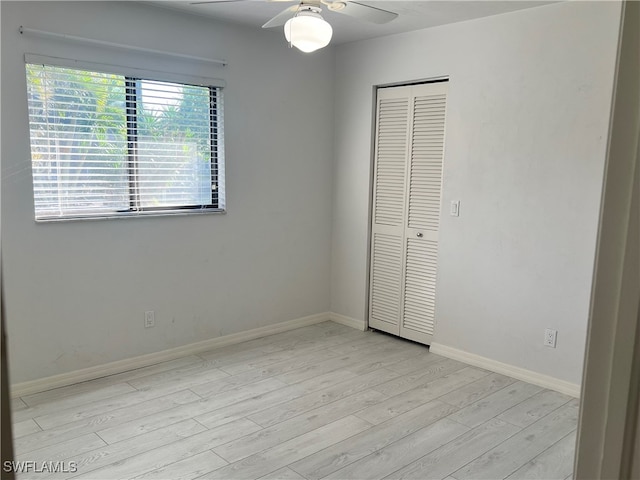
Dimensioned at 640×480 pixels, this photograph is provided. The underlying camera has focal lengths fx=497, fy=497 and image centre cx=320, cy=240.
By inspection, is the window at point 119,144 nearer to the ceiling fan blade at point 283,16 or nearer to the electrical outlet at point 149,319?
the electrical outlet at point 149,319

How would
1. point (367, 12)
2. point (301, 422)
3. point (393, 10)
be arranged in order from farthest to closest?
point (393, 10) < point (301, 422) < point (367, 12)

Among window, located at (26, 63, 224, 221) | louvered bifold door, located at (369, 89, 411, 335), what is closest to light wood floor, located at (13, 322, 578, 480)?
louvered bifold door, located at (369, 89, 411, 335)

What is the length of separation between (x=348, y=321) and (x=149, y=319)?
5.99 feet

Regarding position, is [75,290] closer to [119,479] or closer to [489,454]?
[119,479]

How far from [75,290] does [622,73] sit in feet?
11.0

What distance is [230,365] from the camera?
11.9 feet

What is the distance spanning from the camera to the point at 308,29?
7.13ft

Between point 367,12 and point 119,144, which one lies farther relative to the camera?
point 119,144

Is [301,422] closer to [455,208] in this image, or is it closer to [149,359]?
[149,359]

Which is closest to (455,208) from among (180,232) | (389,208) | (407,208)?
(407,208)

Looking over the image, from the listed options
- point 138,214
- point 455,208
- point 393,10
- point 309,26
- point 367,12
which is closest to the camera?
point 309,26

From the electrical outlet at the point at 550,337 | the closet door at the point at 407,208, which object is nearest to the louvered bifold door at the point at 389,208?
the closet door at the point at 407,208

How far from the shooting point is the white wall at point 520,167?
9.95 ft

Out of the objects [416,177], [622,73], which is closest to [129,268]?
[416,177]
